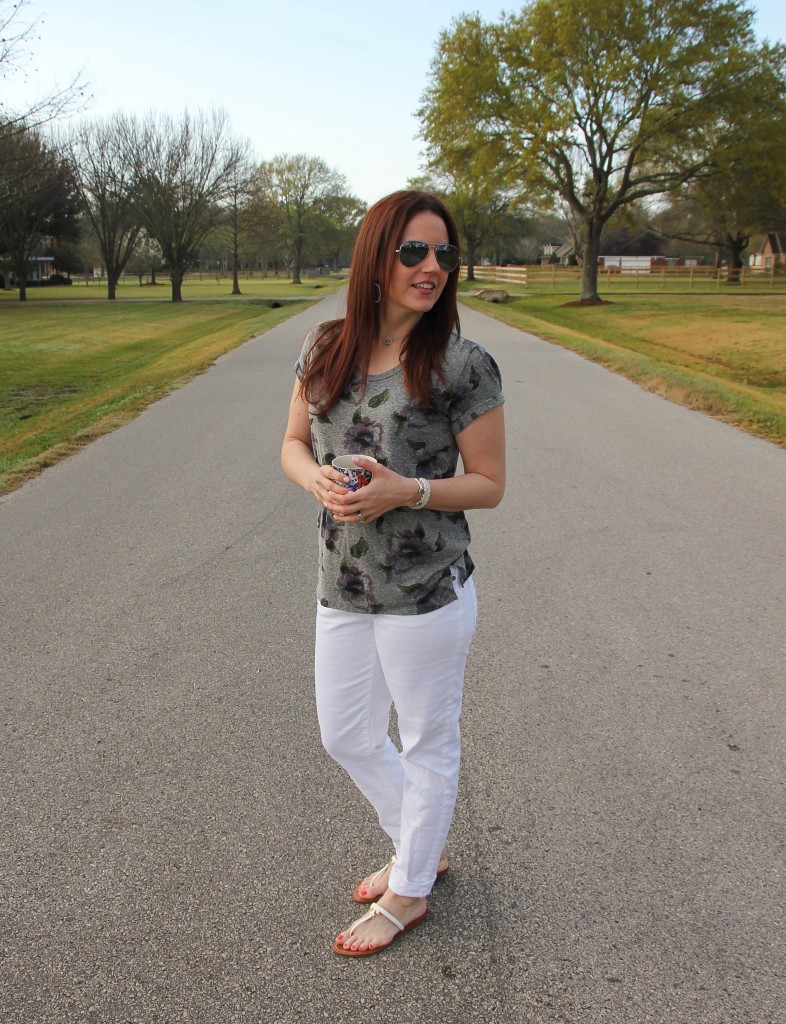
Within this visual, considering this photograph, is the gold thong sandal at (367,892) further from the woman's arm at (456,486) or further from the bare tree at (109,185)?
the bare tree at (109,185)

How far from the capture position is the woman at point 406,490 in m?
2.12

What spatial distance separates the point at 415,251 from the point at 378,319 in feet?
0.66

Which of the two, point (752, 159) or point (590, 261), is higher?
point (752, 159)

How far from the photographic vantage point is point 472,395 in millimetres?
2131

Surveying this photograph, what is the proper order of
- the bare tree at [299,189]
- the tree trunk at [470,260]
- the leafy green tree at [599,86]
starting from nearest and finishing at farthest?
1. the leafy green tree at [599,86]
2. the tree trunk at [470,260]
3. the bare tree at [299,189]

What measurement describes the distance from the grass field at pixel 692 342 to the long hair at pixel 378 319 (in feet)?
24.8

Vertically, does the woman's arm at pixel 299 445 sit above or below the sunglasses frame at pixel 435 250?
below

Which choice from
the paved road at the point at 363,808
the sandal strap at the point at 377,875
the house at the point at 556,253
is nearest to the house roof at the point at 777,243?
the house at the point at 556,253

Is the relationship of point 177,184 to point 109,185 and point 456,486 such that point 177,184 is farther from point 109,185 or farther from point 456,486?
point 456,486

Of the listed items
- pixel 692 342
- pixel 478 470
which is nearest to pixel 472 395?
pixel 478 470

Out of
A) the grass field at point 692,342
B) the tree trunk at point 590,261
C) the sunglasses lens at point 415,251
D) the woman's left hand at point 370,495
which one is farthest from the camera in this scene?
the tree trunk at point 590,261

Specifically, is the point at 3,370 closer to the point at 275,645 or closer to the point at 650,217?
the point at 275,645

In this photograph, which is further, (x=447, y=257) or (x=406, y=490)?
(x=447, y=257)

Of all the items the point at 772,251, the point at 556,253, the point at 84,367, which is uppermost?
the point at 556,253
